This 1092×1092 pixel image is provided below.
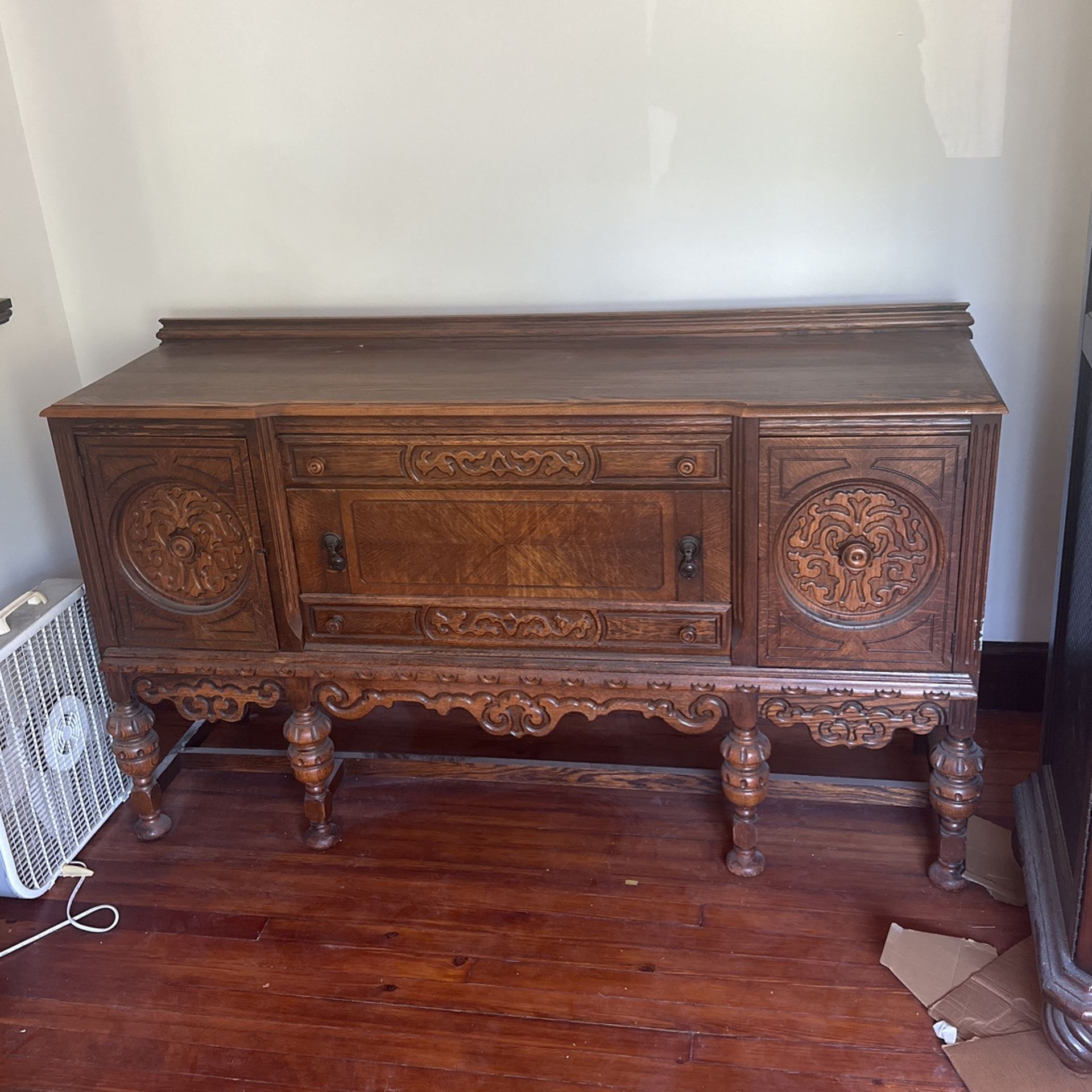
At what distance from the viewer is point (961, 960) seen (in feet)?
6.29

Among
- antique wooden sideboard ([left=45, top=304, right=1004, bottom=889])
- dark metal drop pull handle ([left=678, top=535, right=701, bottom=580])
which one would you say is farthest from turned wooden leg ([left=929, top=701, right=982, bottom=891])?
dark metal drop pull handle ([left=678, top=535, right=701, bottom=580])

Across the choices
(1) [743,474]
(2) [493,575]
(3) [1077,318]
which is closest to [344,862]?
(2) [493,575]

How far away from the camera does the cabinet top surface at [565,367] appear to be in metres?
1.84

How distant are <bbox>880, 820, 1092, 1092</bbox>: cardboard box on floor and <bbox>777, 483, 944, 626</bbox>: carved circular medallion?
21.9 inches

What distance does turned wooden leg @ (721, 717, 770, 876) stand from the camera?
207 cm

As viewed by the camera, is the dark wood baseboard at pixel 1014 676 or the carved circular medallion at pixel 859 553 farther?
the dark wood baseboard at pixel 1014 676

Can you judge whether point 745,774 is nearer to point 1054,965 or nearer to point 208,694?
point 1054,965

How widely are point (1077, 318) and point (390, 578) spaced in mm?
1382

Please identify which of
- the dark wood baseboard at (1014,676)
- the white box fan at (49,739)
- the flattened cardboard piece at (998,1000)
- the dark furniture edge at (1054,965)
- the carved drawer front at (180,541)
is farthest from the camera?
the dark wood baseboard at (1014,676)

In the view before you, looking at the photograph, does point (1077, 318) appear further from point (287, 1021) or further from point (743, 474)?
point (287, 1021)

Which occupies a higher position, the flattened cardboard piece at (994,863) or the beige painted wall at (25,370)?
the beige painted wall at (25,370)

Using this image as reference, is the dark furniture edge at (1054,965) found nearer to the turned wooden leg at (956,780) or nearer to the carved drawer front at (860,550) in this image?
the turned wooden leg at (956,780)

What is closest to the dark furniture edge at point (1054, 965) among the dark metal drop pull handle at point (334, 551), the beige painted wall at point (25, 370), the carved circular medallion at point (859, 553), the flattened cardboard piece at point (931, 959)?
the flattened cardboard piece at point (931, 959)

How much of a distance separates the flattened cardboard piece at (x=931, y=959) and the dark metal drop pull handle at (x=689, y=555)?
27.7 inches
